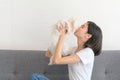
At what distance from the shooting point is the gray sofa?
1.94 meters

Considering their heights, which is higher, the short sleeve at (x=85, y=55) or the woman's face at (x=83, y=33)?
the woman's face at (x=83, y=33)

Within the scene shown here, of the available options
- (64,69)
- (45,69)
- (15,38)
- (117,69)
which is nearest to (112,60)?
(117,69)

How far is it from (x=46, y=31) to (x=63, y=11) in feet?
0.70

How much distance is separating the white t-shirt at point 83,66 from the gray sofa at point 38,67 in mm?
216

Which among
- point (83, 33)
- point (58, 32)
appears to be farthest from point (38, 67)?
point (83, 33)

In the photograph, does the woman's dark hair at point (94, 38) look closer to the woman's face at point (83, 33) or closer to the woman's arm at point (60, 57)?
the woman's face at point (83, 33)

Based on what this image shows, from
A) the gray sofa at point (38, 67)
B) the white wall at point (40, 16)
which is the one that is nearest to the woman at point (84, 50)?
the gray sofa at point (38, 67)

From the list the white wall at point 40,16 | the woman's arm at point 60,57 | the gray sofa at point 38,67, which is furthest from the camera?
the white wall at point 40,16

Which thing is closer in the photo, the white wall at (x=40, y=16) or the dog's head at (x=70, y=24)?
the dog's head at (x=70, y=24)

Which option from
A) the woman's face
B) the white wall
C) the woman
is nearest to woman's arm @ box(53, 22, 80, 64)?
the woman

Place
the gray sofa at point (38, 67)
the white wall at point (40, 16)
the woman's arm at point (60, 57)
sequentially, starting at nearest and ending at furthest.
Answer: the woman's arm at point (60, 57) < the gray sofa at point (38, 67) < the white wall at point (40, 16)

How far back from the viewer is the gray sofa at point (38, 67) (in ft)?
6.36

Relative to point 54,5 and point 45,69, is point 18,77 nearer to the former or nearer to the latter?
point 45,69

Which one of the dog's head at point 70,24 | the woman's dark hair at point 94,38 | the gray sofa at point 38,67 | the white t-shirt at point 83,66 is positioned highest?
the dog's head at point 70,24
